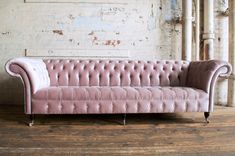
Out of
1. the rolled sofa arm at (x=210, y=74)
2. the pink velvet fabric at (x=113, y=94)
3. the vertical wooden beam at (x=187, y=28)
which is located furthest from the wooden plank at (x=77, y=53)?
the rolled sofa arm at (x=210, y=74)

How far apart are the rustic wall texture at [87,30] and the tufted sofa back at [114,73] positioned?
19.6 inches

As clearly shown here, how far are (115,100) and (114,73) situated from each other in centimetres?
72

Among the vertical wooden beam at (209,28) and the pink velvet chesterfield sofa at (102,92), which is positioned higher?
the vertical wooden beam at (209,28)

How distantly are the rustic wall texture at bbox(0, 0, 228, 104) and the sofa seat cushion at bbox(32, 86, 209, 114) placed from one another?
50.7 inches

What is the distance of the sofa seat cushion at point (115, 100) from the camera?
2666 mm

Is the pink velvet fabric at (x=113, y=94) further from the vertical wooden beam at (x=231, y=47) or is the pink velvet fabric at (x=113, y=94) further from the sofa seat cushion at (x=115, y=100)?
the vertical wooden beam at (x=231, y=47)

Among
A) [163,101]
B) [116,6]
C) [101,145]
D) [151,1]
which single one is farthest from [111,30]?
[101,145]

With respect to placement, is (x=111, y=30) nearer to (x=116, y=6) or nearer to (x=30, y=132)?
(x=116, y=6)

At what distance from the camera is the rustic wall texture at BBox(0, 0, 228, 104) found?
3811mm

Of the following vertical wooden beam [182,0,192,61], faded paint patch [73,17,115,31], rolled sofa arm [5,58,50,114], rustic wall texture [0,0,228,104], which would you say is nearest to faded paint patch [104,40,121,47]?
rustic wall texture [0,0,228,104]

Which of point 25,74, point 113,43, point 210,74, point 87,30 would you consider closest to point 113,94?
point 25,74

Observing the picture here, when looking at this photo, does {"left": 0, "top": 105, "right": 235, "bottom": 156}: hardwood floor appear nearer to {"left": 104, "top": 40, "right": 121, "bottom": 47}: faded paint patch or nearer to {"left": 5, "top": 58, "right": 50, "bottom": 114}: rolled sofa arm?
{"left": 5, "top": 58, "right": 50, "bottom": 114}: rolled sofa arm

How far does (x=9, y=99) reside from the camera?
12.7 ft

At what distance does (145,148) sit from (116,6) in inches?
104
